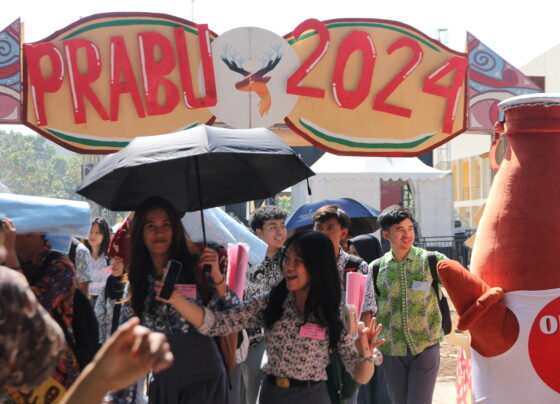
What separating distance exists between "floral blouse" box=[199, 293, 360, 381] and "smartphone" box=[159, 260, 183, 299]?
8.5 inches

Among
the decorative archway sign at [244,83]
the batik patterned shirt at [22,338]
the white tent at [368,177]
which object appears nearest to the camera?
the batik patterned shirt at [22,338]

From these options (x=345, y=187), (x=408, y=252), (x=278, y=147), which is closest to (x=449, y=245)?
(x=345, y=187)

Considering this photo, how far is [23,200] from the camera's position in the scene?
13.1 feet

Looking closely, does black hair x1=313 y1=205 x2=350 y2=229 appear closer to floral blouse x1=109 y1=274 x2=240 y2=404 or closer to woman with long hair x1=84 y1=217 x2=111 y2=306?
floral blouse x1=109 y1=274 x2=240 y2=404

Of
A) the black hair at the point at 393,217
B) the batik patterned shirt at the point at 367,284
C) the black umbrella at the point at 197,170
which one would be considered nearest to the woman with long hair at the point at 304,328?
the black umbrella at the point at 197,170

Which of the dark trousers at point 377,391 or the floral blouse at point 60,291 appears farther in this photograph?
the dark trousers at point 377,391

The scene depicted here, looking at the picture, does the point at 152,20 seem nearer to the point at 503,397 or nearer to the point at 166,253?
the point at 166,253

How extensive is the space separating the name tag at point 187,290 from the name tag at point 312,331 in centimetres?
55

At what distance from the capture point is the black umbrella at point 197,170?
3.83m

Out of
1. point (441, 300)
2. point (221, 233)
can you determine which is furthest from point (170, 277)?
point (441, 300)

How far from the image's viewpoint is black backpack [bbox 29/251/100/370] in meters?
3.69

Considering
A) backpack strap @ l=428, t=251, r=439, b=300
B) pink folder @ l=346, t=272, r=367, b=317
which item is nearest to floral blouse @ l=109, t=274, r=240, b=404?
pink folder @ l=346, t=272, r=367, b=317

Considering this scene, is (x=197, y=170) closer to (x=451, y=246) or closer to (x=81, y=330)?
(x=81, y=330)

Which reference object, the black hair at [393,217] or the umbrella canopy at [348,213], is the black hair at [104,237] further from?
the black hair at [393,217]
